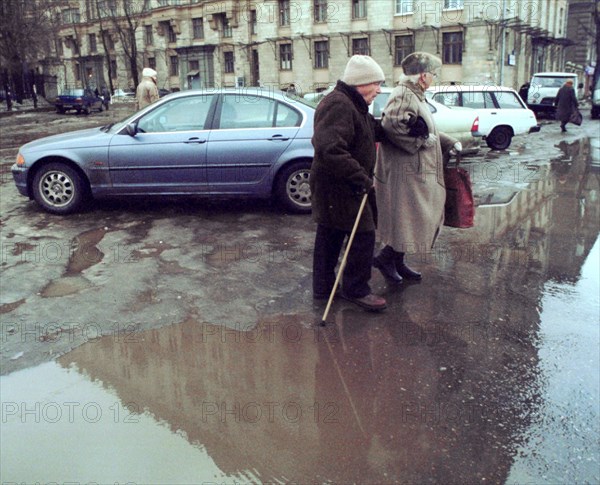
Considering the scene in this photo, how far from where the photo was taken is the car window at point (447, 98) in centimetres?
1427

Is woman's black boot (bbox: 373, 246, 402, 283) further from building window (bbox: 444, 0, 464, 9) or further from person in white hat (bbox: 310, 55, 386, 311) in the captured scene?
building window (bbox: 444, 0, 464, 9)

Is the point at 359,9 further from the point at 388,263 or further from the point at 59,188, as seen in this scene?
the point at 388,263

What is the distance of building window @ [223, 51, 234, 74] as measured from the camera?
52.4m

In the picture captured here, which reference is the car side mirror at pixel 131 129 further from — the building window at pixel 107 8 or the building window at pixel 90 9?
the building window at pixel 90 9

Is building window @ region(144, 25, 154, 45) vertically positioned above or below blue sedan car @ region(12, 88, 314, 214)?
above

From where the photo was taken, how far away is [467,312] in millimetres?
4676

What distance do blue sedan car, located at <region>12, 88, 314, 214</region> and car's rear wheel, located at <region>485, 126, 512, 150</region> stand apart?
29.5 ft

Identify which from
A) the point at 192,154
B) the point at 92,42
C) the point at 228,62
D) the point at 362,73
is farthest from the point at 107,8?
the point at 362,73

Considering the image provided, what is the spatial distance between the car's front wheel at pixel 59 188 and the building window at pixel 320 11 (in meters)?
39.4

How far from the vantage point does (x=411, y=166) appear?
471 centimetres

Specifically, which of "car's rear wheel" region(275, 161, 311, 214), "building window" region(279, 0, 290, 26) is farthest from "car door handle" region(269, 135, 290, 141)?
"building window" region(279, 0, 290, 26)

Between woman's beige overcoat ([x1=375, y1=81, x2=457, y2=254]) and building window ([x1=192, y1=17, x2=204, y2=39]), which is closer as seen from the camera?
woman's beige overcoat ([x1=375, y1=81, x2=457, y2=254])

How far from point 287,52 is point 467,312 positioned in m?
44.8

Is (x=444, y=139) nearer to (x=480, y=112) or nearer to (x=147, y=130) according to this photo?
(x=147, y=130)
